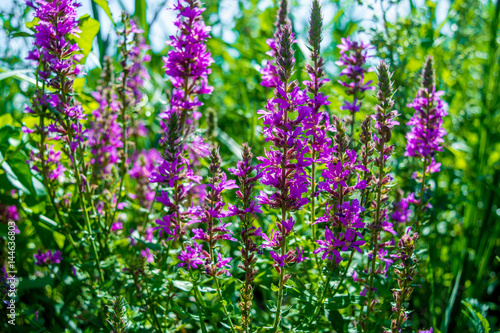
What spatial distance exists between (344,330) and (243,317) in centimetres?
72

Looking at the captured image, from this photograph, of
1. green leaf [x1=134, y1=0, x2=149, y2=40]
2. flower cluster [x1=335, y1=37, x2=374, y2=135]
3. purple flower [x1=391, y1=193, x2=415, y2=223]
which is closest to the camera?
flower cluster [x1=335, y1=37, x2=374, y2=135]

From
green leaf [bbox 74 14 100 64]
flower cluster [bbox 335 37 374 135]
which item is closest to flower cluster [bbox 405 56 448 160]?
flower cluster [bbox 335 37 374 135]

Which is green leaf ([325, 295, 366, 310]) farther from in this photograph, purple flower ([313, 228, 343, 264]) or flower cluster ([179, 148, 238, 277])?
flower cluster ([179, 148, 238, 277])

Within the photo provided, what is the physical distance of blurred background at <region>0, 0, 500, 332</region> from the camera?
118 inches

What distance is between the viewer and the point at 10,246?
244cm

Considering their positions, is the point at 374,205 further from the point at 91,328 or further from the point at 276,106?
the point at 91,328

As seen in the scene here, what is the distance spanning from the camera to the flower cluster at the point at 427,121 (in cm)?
225

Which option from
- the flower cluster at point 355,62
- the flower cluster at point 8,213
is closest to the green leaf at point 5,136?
the flower cluster at point 8,213

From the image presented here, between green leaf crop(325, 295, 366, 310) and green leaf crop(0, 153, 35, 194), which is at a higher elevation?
green leaf crop(0, 153, 35, 194)

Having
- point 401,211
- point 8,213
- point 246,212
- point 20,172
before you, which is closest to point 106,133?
point 20,172

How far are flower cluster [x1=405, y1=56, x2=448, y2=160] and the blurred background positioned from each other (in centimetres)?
48

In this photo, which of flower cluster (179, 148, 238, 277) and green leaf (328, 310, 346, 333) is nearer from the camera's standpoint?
flower cluster (179, 148, 238, 277)

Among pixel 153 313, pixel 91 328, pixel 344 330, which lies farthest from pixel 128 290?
pixel 344 330

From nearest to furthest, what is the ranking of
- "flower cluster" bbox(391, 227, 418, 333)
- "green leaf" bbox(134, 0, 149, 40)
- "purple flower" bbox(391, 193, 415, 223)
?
"flower cluster" bbox(391, 227, 418, 333) → "purple flower" bbox(391, 193, 415, 223) → "green leaf" bbox(134, 0, 149, 40)
